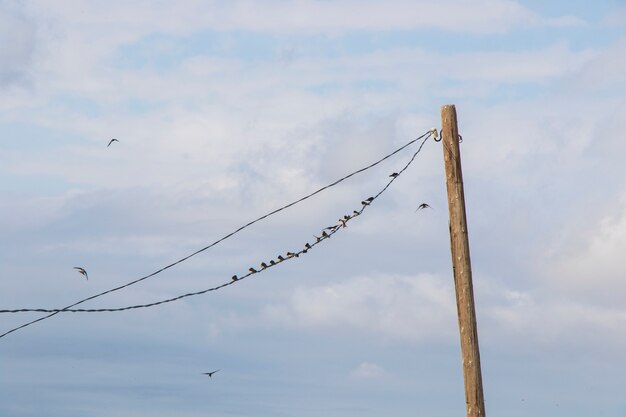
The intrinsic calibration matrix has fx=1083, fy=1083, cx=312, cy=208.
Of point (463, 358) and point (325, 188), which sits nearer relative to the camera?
point (463, 358)

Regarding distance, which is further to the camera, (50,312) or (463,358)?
(50,312)

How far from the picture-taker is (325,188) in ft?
66.9

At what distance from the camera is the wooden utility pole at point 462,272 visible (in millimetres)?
17609

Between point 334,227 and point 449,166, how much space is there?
10.7 feet

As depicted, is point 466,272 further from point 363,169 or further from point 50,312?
A: point 50,312

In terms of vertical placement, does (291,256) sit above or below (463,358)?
above

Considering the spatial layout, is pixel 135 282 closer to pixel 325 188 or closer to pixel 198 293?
pixel 198 293

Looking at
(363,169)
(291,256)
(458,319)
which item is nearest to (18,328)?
(291,256)

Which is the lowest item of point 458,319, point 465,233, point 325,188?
point 458,319

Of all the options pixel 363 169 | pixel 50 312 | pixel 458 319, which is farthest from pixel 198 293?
pixel 458 319

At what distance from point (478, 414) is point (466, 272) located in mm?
2310

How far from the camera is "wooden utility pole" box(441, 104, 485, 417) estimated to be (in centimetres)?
1761

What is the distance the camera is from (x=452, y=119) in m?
18.5

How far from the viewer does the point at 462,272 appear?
58.7 feet
